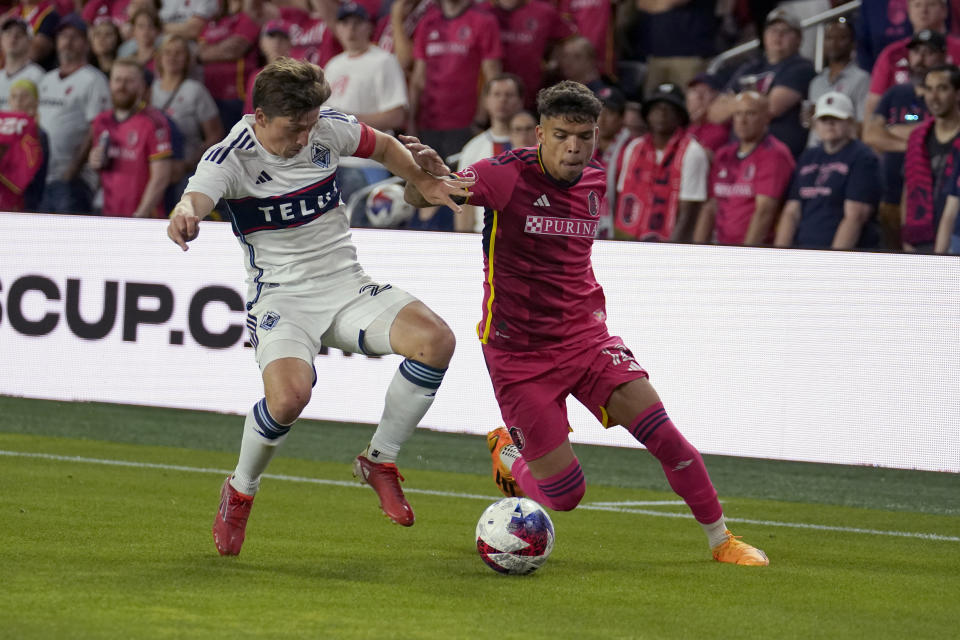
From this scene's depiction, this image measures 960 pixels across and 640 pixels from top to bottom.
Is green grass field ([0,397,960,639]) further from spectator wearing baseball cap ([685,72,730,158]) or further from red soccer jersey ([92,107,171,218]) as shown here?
red soccer jersey ([92,107,171,218])

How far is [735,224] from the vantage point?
437 inches

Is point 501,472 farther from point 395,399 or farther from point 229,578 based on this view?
point 229,578

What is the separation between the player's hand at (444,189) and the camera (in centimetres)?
598

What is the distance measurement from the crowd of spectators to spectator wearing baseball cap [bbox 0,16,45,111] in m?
0.02

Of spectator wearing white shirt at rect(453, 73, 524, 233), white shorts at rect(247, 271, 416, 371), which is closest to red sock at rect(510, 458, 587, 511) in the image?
white shorts at rect(247, 271, 416, 371)

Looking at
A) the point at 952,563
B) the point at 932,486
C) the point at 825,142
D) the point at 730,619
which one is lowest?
the point at 932,486

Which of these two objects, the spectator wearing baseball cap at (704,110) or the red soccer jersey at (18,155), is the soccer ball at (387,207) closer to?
the spectator wearing baseball cap at (704,110)

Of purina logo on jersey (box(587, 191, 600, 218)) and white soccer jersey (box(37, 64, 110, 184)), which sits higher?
purina logo on jersey (box(587, 191, 600, 218))

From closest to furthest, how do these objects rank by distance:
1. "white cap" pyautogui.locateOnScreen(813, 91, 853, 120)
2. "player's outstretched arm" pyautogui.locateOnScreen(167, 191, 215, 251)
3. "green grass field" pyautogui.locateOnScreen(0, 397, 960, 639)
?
"green grass field" pyautogui.locateOnScreen(0, 397, 960, 639)
"player's outstretched arm" pyautogui.locateOnScreen(167, 191, 215, 251)
"white cap" pyautogui.locateOnScreen(813, 91, 853, 120)

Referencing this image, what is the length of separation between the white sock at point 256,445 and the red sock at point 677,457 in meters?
1.46

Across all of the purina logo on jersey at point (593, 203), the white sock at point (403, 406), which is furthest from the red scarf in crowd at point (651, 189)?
the white sock at point (403, 406)

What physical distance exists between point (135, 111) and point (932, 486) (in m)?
7.63

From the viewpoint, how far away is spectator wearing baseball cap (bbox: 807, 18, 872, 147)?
1146 centimetres

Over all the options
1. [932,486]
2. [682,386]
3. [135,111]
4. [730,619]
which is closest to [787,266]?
[682,386]
